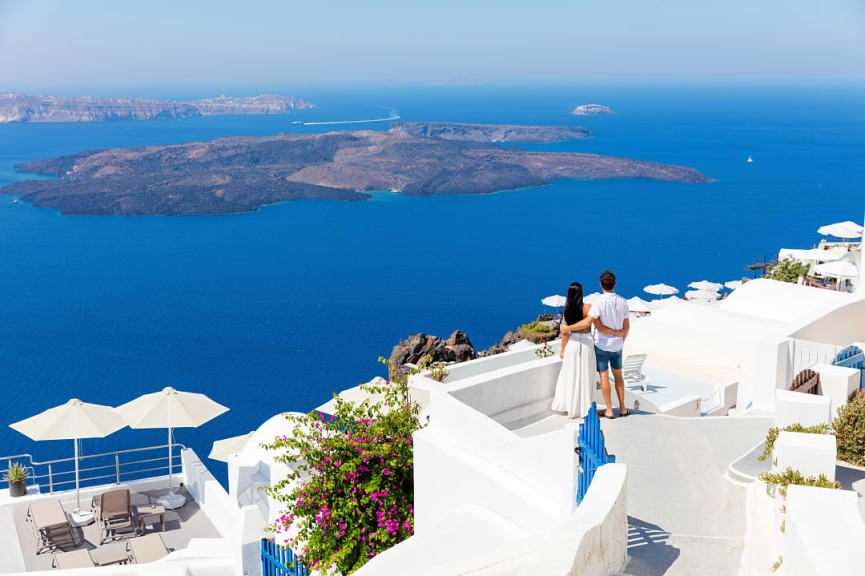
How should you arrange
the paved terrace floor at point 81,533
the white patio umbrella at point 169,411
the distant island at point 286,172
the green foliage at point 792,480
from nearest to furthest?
the green foliage at point 792,480 → the paved terrace floor at point 81,533 → the white patio umbrella at point 169,411 → the distant island at point 286,172

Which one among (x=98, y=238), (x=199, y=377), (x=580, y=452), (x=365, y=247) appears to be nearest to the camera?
(x=580, y=452)

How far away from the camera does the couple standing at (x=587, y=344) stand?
22.1 feet

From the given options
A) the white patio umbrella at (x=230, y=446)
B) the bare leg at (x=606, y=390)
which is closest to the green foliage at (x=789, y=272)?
the white patio umbrella at (x=230, y=446)

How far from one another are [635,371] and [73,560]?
848 centimetres

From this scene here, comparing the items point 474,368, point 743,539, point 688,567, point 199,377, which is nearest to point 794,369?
point 474,368

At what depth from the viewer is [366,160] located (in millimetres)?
161500

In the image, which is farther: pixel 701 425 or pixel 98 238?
pixel 98 238

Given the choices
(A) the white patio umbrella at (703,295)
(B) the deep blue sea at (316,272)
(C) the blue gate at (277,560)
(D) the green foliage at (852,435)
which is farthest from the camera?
(B) the deep blue sea at (316,272)

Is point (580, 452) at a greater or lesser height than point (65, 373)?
greater

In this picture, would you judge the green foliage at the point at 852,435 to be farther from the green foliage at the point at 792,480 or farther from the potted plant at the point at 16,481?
the potted plant at the point at 16,481

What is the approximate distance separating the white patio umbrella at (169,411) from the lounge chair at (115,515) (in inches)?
71.1

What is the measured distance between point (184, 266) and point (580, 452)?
294 ft

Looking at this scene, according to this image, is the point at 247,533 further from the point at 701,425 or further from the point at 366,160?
the point at 366,160

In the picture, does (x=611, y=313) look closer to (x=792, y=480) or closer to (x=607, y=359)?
(x=607, y=359)
